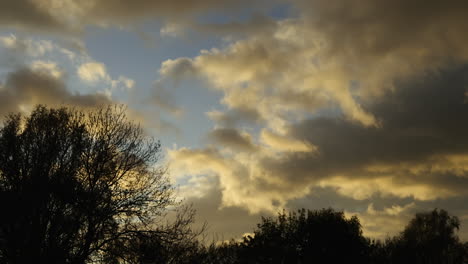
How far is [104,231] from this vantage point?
25469 millimetres

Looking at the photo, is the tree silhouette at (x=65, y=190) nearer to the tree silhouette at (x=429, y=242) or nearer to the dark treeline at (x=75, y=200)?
the dark treeline at (x=75, y=200)

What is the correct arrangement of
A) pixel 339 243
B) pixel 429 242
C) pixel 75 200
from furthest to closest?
pixel 429 242, pixel 339 243, pixel 75 200

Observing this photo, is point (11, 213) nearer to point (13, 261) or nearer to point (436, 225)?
point (13, 261)

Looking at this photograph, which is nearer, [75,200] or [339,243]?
[75,200]

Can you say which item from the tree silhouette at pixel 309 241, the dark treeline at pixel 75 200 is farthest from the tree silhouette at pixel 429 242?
the dark treeline at pixel 75 200

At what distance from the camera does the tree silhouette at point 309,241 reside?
6069 centimetres

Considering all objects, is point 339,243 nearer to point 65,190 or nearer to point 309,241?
point 309,241

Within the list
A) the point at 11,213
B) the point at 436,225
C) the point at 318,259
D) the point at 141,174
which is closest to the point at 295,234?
the point at 318,259

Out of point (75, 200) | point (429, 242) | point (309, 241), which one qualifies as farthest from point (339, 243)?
point (75, 200)

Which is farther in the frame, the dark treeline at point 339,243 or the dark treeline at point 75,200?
the dark treeline at point 339,243

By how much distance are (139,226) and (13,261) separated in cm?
710

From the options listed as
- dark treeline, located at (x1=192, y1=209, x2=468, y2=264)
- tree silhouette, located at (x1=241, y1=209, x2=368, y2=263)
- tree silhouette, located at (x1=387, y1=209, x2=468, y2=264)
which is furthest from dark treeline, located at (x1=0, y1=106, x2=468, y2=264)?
tree silhouette, located at (x1=387, y1=209, x2=468, y2=264)

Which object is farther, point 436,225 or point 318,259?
point 436,225

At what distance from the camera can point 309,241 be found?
6378cm
